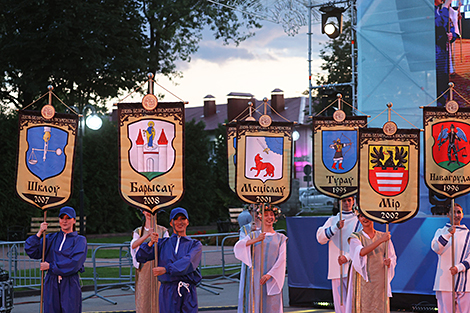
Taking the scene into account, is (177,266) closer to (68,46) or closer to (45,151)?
(45,151)

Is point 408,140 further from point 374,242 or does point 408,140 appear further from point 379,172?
point 374,242

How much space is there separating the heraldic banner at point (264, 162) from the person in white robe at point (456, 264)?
6.75 ft

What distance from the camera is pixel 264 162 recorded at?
869 cm

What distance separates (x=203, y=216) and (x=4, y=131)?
915 centimetres

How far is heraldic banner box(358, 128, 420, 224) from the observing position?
7883 millimetres

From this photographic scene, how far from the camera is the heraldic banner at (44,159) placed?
322 inches

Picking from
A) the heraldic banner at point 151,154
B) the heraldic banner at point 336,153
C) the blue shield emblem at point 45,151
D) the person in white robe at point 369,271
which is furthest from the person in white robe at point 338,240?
the blue shield emblem at point 45,151

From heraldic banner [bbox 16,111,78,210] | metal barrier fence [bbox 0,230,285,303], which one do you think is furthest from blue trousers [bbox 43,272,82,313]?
metal barrier fence [bbox 0,230,285,303]

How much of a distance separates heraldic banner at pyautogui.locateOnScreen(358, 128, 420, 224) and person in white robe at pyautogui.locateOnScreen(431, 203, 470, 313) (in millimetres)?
935

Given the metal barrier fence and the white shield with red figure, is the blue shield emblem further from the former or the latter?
the metal barrier fence

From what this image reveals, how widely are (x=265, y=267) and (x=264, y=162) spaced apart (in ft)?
4.39

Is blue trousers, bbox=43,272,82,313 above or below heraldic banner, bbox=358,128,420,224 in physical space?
below

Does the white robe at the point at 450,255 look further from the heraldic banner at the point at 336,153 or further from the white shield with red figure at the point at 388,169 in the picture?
the heraldic banner at the point at 336,153

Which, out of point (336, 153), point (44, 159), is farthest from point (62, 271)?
point (336, 153)
